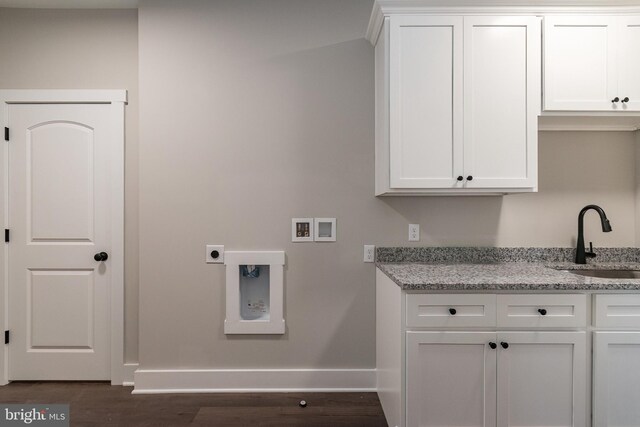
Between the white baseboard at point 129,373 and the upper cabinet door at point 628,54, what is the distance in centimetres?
354

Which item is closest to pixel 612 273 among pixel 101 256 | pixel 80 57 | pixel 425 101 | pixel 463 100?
pixel 463 100

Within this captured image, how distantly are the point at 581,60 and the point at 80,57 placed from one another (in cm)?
324

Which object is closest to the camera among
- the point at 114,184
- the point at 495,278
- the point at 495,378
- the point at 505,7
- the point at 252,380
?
the point at 495,378

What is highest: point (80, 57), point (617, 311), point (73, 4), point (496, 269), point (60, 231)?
point (73, 4)

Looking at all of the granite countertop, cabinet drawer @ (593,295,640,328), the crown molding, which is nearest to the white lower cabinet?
cabinet drawer @ (593,295,640,328)

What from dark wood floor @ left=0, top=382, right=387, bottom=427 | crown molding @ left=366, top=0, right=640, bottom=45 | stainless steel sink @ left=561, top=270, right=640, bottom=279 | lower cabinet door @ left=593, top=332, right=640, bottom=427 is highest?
crown molding @ left=366, top=0, right=640, bottom=45

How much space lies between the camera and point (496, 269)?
2160 mm

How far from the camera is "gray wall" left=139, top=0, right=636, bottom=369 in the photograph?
2482 mm

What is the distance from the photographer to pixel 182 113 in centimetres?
248

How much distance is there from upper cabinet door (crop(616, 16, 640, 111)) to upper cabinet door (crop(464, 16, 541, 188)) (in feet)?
1.57

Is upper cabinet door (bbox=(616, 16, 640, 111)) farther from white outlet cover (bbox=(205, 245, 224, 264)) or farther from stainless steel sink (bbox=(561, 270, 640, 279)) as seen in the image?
white outlet cover (bbox=(205, 245, 224, 264))

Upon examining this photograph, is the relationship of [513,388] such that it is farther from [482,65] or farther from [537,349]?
[482,65]

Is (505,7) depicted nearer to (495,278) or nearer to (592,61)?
(592,61)

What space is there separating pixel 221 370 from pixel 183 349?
0.97 ft
